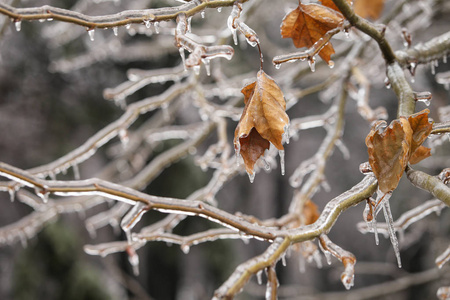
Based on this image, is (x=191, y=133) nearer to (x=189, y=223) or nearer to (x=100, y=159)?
(x=189, y=223)

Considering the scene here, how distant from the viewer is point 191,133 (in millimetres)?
1966

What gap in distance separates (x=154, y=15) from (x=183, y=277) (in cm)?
446

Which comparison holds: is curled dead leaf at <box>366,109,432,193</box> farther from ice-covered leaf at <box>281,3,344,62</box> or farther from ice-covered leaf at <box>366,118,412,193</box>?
ice-covered leaf at <box>281,3,344,62</box>

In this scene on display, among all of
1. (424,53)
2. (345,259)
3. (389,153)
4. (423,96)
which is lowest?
(345,259)

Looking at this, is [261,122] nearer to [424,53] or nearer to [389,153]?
[389,153]

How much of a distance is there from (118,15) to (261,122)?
28cm

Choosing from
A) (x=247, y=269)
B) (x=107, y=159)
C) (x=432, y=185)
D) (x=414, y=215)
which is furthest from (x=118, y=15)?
(x=107, y=159)

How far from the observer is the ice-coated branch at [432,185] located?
0.61 m

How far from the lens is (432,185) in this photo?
63 cm

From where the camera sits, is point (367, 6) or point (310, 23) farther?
point (367, 6)

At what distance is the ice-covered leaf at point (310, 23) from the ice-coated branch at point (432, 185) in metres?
0.25

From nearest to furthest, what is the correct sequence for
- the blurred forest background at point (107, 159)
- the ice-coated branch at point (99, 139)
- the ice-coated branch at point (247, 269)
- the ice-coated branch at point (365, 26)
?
1. the ice-coated branch at point (247, 269)
2. the ice-coated branch at point (365, 26)
3. the ice-coated branch at point (99, 139)
4. the blurred forest background at point (107, 159)

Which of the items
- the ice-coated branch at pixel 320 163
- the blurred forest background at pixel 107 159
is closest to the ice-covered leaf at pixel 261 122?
the ice-coated branch at pixel 320 163

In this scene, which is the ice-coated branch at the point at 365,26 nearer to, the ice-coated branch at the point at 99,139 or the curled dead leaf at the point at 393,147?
the curled dead leaf at the point at 393,147
